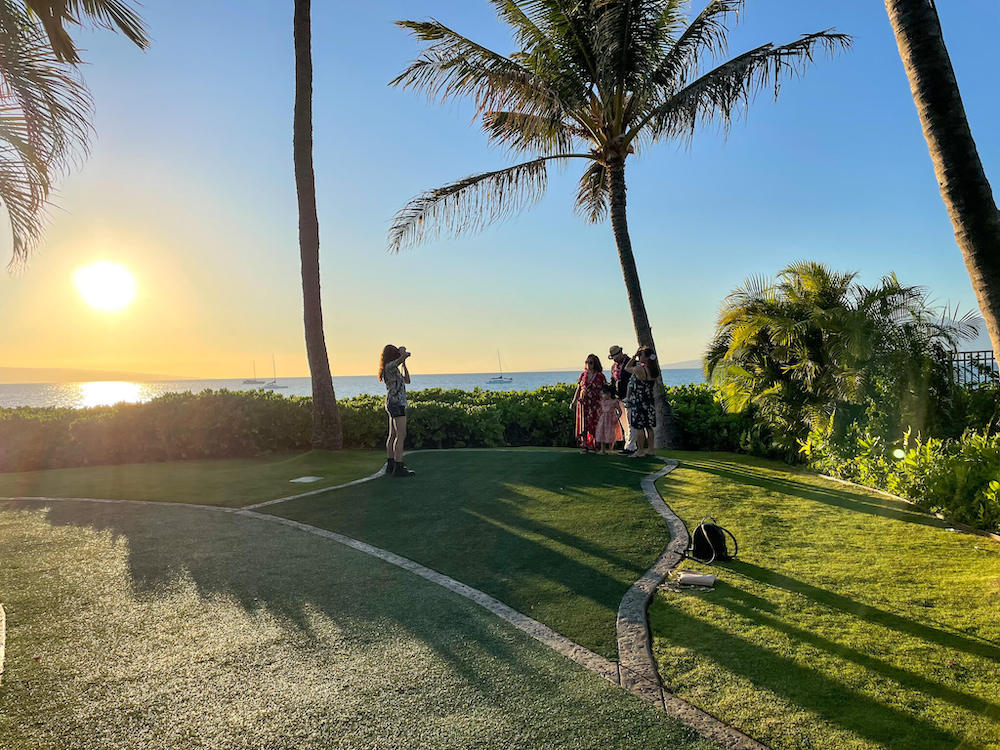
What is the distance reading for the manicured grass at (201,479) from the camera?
29.5 ft

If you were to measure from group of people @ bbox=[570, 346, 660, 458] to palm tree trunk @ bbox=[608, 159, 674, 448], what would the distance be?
1.77 meters

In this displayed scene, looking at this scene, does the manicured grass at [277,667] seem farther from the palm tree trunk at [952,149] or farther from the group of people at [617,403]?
the group of people at [617,403]

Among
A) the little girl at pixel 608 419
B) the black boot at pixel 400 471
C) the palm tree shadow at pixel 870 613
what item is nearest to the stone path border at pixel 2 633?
the palm tree shadow at pixel 870 613

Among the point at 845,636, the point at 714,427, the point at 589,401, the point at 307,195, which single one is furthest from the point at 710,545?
the point at 307,195

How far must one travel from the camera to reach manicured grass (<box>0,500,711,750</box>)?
3057mm

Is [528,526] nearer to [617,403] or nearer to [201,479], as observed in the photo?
[617,403]

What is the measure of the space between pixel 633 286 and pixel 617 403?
3232mm

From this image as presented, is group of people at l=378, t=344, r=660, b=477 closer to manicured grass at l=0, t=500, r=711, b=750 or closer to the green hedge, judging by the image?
the green hedge

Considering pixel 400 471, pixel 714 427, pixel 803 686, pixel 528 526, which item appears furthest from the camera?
pixel 714 427

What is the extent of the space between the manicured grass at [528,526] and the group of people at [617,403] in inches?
28.4

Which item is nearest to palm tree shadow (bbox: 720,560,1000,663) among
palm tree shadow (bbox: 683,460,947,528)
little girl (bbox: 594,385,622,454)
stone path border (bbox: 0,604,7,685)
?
palm tree shadow (bbox: 683,460,947,528)

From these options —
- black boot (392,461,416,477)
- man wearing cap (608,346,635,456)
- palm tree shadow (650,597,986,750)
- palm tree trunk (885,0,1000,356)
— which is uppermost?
palm tree trunk (885,0,1000,356)

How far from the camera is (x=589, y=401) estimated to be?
11414 millimetres

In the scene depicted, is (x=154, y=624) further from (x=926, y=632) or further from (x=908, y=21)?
(x=908, y=21)
